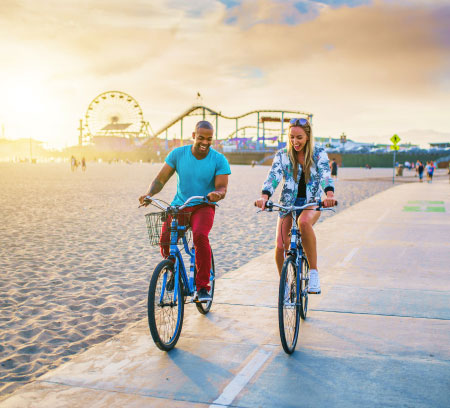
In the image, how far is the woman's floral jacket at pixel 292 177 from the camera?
442 cm

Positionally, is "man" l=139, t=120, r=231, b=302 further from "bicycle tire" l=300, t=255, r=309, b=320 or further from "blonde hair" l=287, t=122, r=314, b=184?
"bicycle tire" l=300, t=255, r=309, b=320

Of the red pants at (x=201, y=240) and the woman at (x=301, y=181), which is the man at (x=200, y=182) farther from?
the woman at (x=301, y=181)

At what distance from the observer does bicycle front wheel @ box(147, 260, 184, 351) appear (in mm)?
3734

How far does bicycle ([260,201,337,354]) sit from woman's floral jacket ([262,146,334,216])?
208 millimetres

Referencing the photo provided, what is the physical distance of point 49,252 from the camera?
8422 mm

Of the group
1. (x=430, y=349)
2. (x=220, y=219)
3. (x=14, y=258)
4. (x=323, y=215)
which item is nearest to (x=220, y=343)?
(x=430, y=349)

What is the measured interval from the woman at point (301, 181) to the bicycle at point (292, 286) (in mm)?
91

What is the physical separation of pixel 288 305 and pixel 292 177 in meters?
1.19

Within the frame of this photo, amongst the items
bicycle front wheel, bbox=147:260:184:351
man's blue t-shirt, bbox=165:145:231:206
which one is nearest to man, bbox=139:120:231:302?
man's blue t-shirt, bbox=165:145:231:206

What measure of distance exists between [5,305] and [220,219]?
808 centimetres

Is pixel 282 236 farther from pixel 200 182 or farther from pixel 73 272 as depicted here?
pixel 73 272

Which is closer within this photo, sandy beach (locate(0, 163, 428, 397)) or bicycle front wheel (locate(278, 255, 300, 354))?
bicycle front wheel (locate(278, 255, 300, 354))

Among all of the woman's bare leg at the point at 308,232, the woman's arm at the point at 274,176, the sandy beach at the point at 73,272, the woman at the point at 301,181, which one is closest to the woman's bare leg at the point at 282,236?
the woman at the point at 301,181

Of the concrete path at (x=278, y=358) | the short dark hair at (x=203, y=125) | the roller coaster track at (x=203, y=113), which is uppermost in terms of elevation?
the roller coaster track at (x=203, y=113)
